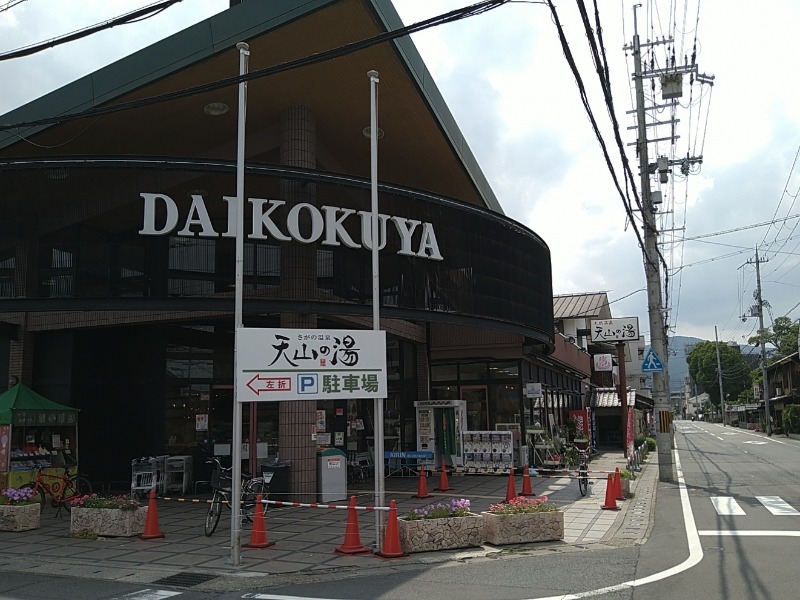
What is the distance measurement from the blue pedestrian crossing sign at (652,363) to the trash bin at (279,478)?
36.9 feet

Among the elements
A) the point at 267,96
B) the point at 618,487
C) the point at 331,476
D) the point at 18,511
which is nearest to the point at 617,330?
the point at 618,487

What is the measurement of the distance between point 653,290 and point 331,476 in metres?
12.4

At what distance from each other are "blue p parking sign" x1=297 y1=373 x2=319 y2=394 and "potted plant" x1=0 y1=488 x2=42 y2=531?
6106mm

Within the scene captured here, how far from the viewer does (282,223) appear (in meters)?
13.8

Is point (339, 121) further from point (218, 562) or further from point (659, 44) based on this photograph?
point (659, 44)

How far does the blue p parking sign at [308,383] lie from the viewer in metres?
10.2

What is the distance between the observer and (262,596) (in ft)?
25.6

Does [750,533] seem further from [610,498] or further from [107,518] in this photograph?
[107,518]

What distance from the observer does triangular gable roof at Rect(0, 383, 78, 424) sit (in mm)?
15031

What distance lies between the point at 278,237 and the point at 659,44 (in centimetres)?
1693

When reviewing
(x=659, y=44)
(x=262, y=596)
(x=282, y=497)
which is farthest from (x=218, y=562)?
(x=659, y=44)

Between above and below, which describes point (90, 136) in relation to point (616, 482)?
above

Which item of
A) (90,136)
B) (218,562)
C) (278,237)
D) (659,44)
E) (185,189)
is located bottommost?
(218,562)

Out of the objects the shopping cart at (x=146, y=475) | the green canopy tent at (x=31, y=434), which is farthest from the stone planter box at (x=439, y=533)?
the green canopy tent at (x=31, y=434)
